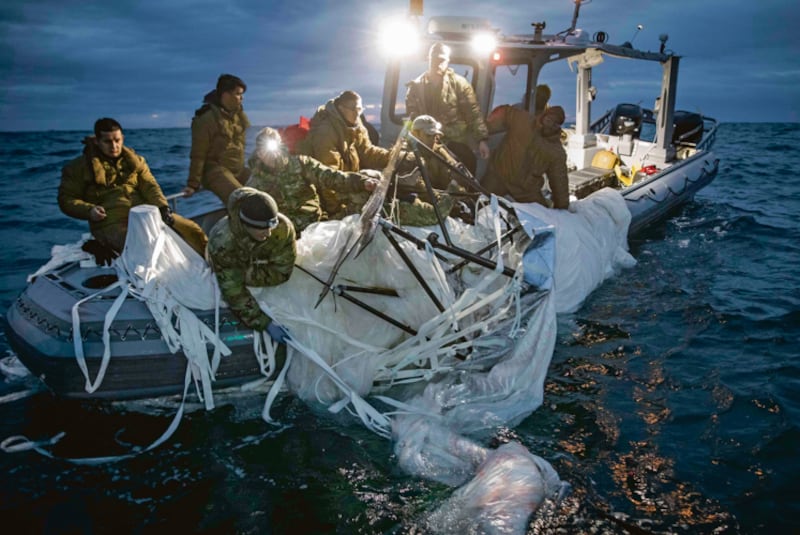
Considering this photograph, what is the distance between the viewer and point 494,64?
25.1 feet

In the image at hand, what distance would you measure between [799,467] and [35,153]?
4183 centimetres

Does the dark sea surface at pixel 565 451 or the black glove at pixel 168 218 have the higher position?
the black glove at pixel 168 218

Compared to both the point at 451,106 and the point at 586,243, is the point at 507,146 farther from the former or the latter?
the point at 586,243

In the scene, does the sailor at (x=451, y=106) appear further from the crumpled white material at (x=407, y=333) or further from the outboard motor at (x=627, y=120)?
the outboard motor at (x=627, y=120)

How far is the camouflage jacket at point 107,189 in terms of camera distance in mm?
4605

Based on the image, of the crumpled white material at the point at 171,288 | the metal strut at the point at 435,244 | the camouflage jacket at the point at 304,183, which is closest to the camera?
the crumpled white material at the point at 171,288

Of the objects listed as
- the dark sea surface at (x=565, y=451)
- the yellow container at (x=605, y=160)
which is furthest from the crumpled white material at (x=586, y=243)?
the yellow container at (x=605, y=160)

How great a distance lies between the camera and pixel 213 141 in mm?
5797

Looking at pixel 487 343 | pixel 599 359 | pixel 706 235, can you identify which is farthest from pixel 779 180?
pixel 487 343

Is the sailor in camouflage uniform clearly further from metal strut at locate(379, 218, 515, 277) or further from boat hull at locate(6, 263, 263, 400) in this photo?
boat hull at locate(6, 263, 263, 400)

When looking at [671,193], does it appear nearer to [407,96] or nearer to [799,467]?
[407,96]

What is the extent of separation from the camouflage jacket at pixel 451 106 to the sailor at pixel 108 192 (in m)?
3.30

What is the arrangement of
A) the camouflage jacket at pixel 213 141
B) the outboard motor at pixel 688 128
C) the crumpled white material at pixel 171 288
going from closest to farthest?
the crumpled white material at pixel 171 288
the camouflage jacket at pixel 213 141
the outboard motor at pixel 688 128

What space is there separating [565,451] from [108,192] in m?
4.51
